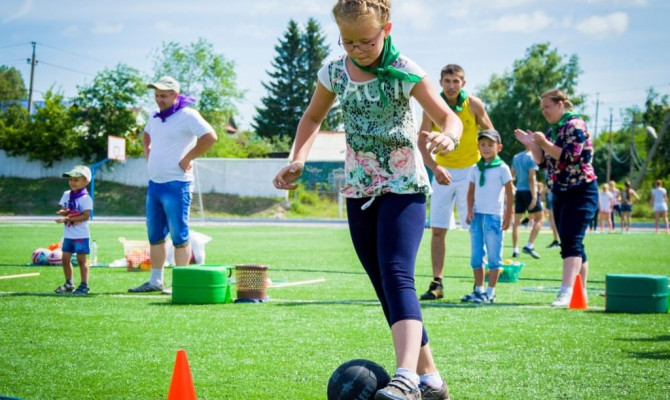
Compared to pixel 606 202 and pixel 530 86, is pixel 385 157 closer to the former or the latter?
pixel 606 202

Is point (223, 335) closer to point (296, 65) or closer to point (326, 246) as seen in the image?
point (326, 246)

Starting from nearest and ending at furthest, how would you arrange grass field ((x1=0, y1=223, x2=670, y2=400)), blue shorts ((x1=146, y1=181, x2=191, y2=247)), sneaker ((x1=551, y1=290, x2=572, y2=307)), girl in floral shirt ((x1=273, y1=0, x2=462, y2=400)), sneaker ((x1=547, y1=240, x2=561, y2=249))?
girl in floral shirt ((x1=273, y1=0, x2=462, y2=400))
grass field ((x1=0, y1=223, x2=670, y2=400))
sneaker ((x1=551, y1=290, x2=572, y2=307))
blue shorts ((x1=146, y1=181, x2=191, y2=247))
sneaker ((x1=547, y1=240, x2=561, y2=249))

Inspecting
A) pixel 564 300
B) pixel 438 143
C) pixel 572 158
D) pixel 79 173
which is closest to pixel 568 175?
pixel 572 158

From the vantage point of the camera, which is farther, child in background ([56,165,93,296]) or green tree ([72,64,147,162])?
green tree ([72,64,147,162])

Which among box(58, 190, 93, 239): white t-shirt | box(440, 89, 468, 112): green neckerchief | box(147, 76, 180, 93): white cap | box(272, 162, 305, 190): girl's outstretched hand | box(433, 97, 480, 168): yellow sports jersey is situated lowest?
box(58, 190, 93, 239): white t-shirt

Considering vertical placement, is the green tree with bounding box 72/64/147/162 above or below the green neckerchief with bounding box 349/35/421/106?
above

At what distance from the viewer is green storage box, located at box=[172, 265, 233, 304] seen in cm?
869

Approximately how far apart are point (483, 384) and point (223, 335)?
245 cm

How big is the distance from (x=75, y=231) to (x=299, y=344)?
4.71 meters

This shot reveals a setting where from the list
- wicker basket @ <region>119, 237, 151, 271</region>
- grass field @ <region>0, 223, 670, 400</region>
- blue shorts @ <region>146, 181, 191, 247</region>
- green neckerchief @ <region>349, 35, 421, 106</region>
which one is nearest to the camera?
green neckerchief @ <region>349, 35, 421, 106</region>

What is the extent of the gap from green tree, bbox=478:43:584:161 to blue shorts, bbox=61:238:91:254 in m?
75.7

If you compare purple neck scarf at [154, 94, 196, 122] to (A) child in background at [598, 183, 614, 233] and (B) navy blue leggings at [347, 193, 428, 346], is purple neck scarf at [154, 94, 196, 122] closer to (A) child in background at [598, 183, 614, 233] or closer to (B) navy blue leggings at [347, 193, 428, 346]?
(B) navy blue leggings at [347, 193, 428, 346]

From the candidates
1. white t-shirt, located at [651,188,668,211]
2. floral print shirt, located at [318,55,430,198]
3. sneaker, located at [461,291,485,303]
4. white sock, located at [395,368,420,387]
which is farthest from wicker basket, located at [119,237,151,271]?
white t-shirt, located at [651,188,668,211]

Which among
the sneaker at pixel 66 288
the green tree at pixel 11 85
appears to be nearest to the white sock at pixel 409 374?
the sneaker at pixel 66 288
